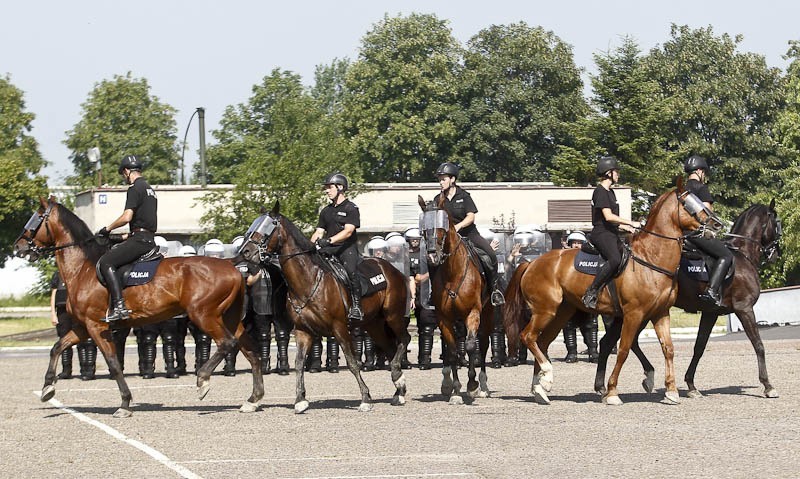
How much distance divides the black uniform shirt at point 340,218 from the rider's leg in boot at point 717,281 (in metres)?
4.62

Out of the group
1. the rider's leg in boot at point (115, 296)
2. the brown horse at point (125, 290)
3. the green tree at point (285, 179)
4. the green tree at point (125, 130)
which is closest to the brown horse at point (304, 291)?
the brown horse at point (125, 290)

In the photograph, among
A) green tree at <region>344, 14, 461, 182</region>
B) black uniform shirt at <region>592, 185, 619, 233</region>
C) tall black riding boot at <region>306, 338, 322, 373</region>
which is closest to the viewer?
black uniform shirt at <region>592, 185, 619, 233</region>

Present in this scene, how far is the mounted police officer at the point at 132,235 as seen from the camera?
54.7 ft

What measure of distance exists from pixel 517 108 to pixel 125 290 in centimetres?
6382

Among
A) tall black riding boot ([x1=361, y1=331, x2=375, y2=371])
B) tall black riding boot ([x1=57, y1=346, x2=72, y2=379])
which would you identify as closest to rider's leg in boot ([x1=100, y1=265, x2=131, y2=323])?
tall black riding boot ([x1=57, y1=346, x2=72, y2=379])

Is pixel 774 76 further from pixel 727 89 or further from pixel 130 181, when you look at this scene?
pixel 130 181

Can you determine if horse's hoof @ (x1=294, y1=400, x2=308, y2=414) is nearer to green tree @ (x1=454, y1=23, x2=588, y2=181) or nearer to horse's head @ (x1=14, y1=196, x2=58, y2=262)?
horse's head @ (x1=14, y1=196, x2=58, y2=262)

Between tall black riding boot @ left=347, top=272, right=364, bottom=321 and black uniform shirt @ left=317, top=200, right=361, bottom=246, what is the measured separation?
1.68 ft

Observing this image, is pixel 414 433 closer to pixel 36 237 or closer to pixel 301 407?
pixel 301 407

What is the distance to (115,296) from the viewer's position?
16703 millimetres

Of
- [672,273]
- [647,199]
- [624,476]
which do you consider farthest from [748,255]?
[647,199]

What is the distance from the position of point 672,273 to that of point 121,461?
7.52m

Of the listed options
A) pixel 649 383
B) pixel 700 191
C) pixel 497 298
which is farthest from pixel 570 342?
pixel 700 191

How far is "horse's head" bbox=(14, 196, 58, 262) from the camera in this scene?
17172 mm
